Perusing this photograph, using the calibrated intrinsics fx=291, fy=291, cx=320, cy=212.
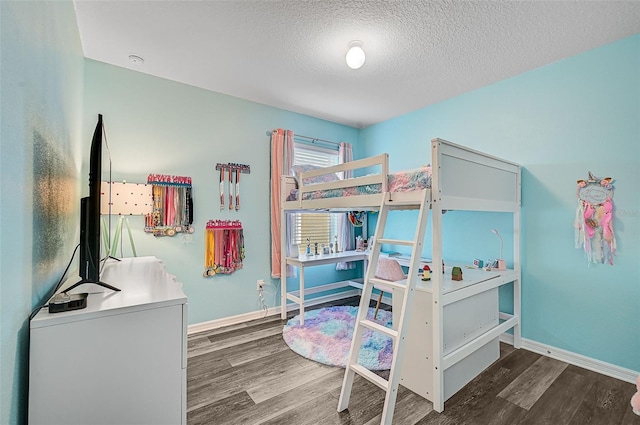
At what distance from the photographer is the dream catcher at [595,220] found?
7.43ft

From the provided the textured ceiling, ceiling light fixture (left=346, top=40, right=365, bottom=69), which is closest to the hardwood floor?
ceiling light fixture (left=346, top=40, right=365, bottom=69)

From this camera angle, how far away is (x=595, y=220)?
2.32 m

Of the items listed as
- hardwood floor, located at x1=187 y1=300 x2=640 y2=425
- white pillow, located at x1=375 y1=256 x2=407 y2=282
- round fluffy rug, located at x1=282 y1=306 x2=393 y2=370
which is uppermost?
white pillow, located at x1=375 y1=256 x2=407 y2=282

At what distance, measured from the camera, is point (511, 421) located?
1.76 metres

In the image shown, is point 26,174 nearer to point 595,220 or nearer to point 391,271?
point 391,271

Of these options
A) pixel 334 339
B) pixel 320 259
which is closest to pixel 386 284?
pixel 334 339

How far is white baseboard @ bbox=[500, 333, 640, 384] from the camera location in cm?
219

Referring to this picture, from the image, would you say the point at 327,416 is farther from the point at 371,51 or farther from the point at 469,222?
the point at 371,51

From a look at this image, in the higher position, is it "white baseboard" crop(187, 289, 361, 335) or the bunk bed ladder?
the bunk bed ladder

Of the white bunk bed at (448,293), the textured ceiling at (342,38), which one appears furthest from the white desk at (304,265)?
the textured ceiling at (342,38)

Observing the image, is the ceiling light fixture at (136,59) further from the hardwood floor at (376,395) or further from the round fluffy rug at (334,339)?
the round fluffy rug at (334,339)

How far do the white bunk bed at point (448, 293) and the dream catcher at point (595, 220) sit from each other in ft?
1.44

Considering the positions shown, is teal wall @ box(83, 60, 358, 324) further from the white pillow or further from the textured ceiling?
the white pillow

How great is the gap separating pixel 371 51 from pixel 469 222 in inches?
79.7
